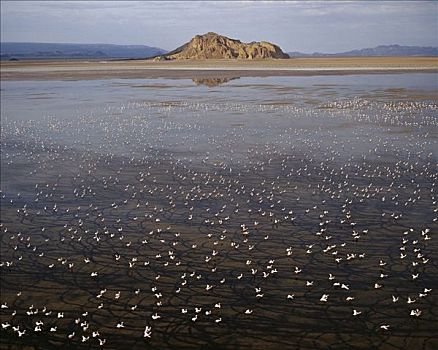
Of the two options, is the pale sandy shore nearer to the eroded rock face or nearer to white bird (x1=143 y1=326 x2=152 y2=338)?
the eroded rock face

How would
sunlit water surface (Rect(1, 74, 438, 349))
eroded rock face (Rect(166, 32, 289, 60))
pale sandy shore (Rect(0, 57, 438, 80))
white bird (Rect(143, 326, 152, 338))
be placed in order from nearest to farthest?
white bird (Rect(143, 326, 152, 338)), sunlit water surface (Rect(1, 74, 438, 349)), pale sandy shore (Rect(0, 57, 438, 80)), eroded rock face (Rect(166, 32, 289, 60))

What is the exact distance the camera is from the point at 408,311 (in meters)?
11.4

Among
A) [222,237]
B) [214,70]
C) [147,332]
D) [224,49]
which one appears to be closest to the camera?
[147,332]

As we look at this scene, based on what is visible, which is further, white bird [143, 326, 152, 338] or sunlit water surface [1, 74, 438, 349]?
sunlit water surface [1, 74, 438, 349]

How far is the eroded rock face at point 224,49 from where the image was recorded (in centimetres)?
15038

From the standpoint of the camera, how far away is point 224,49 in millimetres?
156125

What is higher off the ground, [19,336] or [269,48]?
[269,48]

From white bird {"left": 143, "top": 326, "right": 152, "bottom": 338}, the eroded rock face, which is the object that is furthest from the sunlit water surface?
the eroded rock face

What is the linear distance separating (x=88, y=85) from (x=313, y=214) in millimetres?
56456

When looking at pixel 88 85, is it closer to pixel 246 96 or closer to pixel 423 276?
pixel 246 96

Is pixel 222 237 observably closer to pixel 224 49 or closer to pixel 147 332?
pixel 147 332

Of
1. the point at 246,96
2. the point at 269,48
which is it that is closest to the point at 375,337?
the point at 246,96

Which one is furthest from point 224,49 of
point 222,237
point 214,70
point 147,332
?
point 147,332

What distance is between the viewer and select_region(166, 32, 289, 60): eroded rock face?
150m
